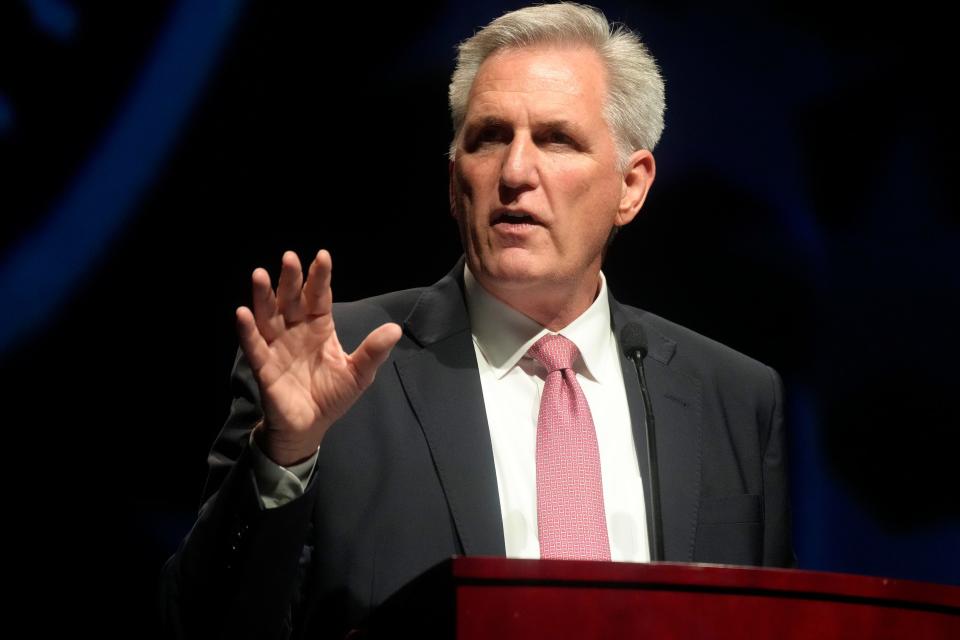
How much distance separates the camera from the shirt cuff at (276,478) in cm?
150

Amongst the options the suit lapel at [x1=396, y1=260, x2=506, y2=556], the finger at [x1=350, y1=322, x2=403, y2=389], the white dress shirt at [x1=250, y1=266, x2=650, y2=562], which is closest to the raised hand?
the finger at [x1=350, y1=322, x2=403, y2=389]

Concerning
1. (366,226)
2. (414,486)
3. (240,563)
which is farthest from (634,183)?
(240,563)

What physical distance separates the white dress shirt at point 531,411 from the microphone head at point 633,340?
20cm

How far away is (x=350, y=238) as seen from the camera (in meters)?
2.51

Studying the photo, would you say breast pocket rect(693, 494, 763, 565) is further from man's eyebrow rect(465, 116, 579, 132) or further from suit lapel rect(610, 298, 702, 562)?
man's eyebrow rect(465, 116, 579, 132)

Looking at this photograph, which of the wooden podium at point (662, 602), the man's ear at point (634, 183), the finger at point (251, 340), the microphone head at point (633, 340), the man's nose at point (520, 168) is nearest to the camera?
the wooden podium at point (662, 602)

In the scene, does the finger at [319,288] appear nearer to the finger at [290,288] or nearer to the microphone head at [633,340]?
the finger at [290,288]

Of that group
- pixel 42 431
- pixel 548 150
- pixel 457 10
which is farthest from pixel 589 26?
pixel 42 431

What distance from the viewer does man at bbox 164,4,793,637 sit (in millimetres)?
1501

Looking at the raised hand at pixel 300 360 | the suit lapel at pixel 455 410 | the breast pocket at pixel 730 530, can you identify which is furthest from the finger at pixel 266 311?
the breast pocket at pixel 730 530

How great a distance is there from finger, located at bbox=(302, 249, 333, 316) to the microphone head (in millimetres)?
562

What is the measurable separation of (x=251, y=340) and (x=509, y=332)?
678mm

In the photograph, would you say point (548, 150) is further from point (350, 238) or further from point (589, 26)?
point (350, 238)

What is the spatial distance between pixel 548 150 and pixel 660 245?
0.73 metres
